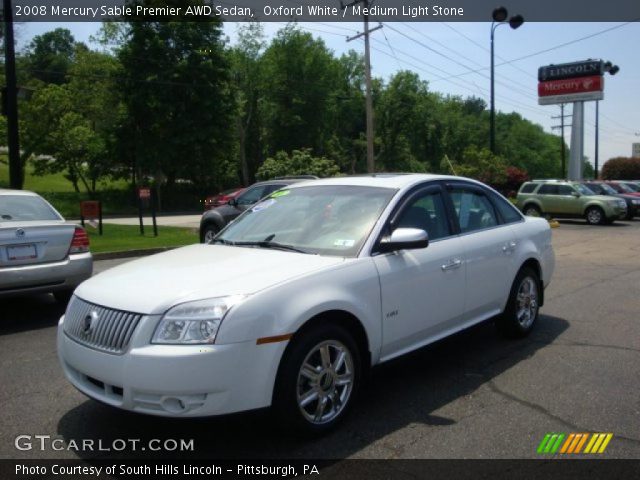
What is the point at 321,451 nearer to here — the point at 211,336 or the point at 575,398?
the point at 211,336

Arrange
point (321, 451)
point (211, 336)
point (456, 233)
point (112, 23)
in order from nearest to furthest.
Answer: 1. point (211, 336)
2. point (321, 451)
3. point (456, 233)
4. point (112, 23)

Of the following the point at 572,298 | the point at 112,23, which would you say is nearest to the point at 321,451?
the point at 572,298

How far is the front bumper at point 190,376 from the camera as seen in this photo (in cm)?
313

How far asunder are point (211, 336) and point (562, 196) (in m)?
23.2

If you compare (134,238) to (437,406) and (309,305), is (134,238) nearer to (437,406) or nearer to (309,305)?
(437,406)

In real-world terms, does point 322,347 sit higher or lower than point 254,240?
lower

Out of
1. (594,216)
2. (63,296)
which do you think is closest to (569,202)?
(594,216)

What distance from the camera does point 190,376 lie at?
10.3 feet

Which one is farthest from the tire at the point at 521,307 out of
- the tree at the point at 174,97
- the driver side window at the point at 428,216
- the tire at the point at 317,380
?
the tree at the point at 174,97

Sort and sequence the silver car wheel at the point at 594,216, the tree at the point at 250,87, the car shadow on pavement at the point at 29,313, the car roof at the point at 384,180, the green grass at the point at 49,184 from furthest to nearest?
the tree at the point at 250,87
the green grass at the point at 49,184
the silver car wheel at the point at 594,216
the car shadow on pavement at the point at 29,313
the car roof at the point at 384,180

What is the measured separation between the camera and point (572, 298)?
7.95 m

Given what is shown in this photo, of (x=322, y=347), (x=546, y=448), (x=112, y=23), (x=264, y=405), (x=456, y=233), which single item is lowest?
(x=546, y=448)

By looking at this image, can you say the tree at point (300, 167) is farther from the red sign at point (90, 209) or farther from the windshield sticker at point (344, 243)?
the windshield sticker at point (344, 243)

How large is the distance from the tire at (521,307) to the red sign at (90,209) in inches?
531
